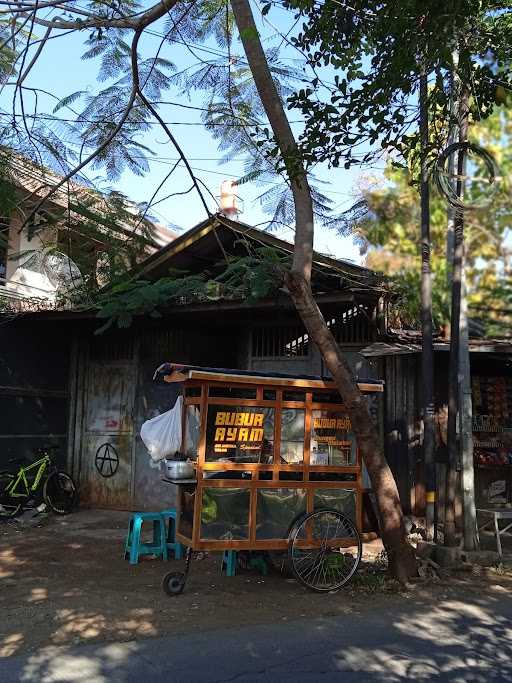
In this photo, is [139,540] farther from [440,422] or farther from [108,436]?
[440,422]

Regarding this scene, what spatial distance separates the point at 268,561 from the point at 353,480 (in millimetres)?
1349

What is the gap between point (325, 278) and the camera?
1018cm

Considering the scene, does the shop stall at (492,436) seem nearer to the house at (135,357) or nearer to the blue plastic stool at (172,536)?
the house at (135,357)

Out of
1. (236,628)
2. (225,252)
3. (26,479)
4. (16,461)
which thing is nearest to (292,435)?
(236,628)

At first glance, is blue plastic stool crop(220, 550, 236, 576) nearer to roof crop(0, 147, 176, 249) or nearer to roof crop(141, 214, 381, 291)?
roof crop(141, 214, 381, 291)

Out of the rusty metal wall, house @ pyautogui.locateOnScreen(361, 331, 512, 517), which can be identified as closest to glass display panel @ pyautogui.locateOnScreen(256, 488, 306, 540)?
house @ pyautogui.locateOnScreen(361, 331, 512, 517)

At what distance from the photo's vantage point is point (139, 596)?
634 centimetres

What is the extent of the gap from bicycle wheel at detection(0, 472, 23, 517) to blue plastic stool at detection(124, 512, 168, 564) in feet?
11.0

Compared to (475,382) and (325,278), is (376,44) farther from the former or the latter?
(475,382)

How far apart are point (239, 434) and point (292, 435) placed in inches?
24.8

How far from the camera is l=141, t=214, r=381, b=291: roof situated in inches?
362

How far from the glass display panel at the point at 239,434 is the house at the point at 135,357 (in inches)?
134

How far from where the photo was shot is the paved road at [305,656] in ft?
14.5

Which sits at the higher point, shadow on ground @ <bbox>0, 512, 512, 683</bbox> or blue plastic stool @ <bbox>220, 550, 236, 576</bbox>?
blue plastic stool @ <bbox>220, 550, 236, 576</bbox>
